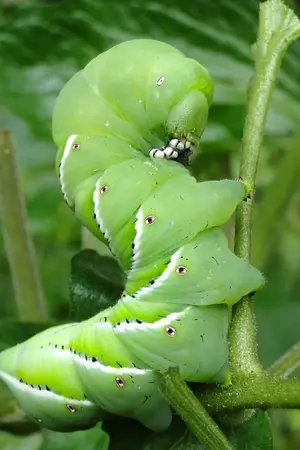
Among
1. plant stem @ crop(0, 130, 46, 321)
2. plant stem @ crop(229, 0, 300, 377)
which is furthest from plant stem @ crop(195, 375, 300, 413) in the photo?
plant stem @ crop(0, 130, 46, 321)

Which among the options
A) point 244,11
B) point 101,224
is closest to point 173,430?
point 101,224

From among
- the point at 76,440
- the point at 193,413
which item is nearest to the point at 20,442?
the point at 76,440

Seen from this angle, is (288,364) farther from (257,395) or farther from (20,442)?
(20,442)

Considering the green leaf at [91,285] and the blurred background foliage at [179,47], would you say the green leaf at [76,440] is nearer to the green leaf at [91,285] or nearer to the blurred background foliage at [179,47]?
the green leaf at [91,285]

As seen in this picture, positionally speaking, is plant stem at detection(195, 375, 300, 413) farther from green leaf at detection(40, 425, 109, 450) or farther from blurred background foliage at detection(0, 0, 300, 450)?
blurred background foliage at detection(0, 0, 300, 450)

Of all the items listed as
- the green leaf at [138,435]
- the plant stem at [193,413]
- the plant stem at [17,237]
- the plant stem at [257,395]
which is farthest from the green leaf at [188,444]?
the plant stem at [17,237]

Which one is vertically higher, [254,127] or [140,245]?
[254,127]
